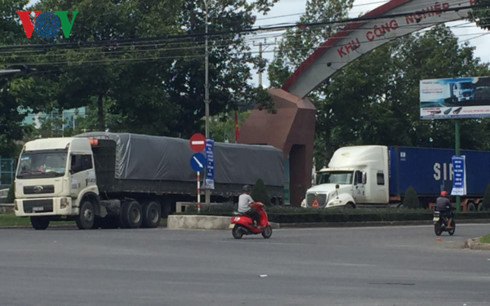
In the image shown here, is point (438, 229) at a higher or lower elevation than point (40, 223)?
lower

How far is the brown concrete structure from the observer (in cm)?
5534

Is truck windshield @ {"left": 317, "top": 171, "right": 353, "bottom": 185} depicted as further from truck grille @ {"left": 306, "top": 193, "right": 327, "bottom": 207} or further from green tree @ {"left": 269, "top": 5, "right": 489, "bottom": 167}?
green tree @ {"left": 269, "top": 5, "right": 489, "bottom": 167}

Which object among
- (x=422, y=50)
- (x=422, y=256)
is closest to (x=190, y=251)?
(x=422, y=256)

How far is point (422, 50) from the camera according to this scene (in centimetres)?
7181

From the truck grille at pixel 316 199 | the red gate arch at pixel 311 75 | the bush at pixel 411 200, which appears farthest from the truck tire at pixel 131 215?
the bush at pixel 411 200

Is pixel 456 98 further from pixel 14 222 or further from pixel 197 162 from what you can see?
pixel 14 222

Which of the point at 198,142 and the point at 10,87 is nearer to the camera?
the point at 198,142

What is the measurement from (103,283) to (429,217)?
32519mm

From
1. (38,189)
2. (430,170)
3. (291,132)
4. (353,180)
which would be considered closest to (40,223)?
(38,189)

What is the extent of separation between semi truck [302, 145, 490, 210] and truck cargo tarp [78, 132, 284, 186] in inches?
89.5

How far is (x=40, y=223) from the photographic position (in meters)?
37.5

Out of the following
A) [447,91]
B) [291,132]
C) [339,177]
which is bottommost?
[339,177]

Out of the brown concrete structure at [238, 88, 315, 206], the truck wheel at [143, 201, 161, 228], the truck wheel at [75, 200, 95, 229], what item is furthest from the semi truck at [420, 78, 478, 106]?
the truck wheel at [75, 200, 95, 229]

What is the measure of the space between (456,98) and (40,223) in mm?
25753
